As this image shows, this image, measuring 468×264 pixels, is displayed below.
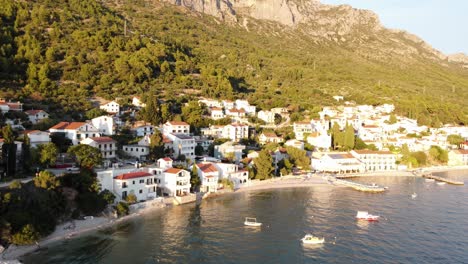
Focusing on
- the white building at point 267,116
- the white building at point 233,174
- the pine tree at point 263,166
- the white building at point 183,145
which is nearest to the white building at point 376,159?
the white building at point 267,116

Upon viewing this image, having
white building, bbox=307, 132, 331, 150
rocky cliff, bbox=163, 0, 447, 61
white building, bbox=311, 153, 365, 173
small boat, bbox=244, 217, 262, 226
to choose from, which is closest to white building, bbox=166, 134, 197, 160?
small boat, bbox=244, 217, 262, 226

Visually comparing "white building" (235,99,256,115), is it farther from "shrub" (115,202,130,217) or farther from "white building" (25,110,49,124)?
"shrub" (115,202,130,217)

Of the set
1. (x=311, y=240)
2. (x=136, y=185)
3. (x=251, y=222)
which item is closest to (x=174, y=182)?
(x=136, y=185)

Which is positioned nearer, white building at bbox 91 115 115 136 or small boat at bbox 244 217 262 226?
small boat at bbox 244 217 262 226

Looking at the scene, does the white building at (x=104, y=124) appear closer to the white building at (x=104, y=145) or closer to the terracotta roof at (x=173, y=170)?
the white building at (x=104, y=145)

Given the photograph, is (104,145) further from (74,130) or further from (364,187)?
(364,187)

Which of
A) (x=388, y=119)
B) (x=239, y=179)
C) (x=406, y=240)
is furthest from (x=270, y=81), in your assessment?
(x=406, y=240)
